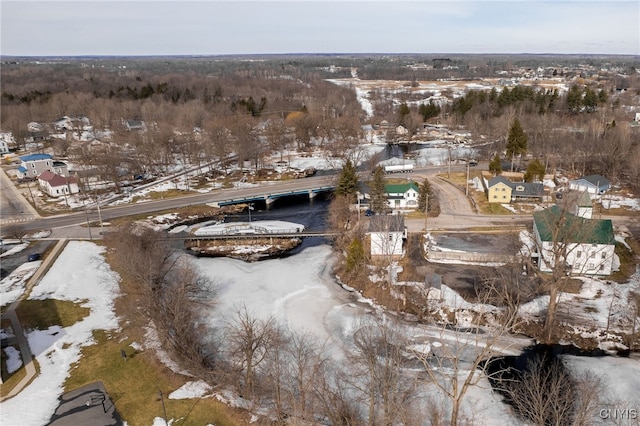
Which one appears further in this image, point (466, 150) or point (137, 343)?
point (466, 150)

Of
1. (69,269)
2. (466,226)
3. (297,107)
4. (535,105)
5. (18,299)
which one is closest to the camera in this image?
(18,299)

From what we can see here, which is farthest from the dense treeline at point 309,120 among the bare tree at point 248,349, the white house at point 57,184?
the bare tree at point 248,349

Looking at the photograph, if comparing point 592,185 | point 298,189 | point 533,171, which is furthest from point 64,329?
point 592,185

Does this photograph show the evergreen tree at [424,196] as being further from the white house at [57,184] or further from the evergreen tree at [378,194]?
the white house at [57,184]

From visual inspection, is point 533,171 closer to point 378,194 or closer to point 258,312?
point 378,194

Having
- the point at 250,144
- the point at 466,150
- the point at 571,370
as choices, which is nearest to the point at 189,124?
the point at 250,144

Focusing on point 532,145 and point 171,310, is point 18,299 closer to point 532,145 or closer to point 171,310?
point 171,310

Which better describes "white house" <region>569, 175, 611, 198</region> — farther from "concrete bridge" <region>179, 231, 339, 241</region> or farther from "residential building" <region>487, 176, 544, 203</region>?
"concrete bridge" <region>179, 231, 339, 241</region>
